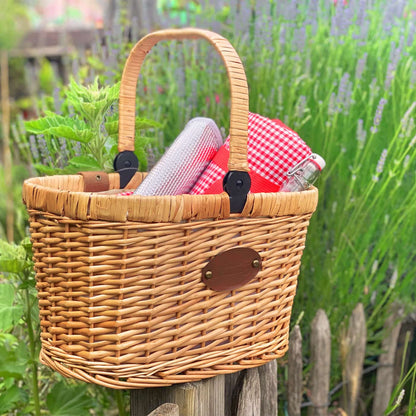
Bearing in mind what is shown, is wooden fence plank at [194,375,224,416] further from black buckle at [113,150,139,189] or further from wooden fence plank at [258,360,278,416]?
black buckle at [113,150,139,189]

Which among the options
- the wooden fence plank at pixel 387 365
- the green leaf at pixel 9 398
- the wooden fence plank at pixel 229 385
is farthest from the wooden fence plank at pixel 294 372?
the green leaf at pixel 9 398

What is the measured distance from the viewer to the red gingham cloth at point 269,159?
1.42 meters

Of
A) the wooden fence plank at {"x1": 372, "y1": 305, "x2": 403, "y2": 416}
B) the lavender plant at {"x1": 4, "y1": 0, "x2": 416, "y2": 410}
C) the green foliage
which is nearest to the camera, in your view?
the lavender plant at {"x1": 4, "y1": 0, "x2": 416, "y2": 410}

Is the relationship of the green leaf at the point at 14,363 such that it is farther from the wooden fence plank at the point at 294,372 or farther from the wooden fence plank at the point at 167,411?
the wooden fence plank at the point at 294,372

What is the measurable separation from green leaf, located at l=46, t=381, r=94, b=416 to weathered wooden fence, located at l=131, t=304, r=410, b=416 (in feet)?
0.64

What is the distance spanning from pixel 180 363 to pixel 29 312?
0.45 m

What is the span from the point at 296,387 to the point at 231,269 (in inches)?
29.0

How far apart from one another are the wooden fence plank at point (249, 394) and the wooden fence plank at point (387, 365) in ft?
2.46

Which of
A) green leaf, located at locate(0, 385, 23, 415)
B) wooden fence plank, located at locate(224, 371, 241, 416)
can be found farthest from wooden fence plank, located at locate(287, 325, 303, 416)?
green leaf, located at locate(0, 385, 23, 415)

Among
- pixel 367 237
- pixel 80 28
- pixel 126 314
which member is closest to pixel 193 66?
pixel 367 237

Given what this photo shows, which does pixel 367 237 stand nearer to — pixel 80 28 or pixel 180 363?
pixel 180 363

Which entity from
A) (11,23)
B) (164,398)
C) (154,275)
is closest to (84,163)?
(154,275)

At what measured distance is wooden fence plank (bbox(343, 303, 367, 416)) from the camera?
192 cm

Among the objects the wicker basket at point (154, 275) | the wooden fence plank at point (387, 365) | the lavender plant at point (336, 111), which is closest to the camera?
the wicker basket at point (154, 275)
